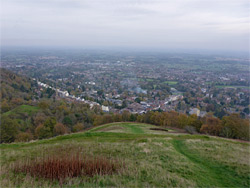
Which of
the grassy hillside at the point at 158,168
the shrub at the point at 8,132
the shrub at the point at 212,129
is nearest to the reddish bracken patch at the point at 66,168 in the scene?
the grassy hillside at the point at 158,168

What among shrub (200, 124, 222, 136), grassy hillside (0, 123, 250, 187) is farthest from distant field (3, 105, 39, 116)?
shrub (200, 124, 222, 136)

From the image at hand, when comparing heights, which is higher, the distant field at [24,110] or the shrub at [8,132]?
the shrub at [8,132]

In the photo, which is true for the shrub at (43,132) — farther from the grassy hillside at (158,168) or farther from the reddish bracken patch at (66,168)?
the reddish bracken patch at (66,168)

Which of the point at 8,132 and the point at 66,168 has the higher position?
the point at 66,168

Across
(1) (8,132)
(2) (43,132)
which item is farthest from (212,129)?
(1) (8,132)

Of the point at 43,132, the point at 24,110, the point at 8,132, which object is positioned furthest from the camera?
the point at 24,110

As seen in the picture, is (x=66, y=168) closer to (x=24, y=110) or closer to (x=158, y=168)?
(x=158, y=168)

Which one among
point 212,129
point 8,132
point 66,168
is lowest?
point 8,132

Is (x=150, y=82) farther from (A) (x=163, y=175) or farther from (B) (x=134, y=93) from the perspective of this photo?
(A) (x=163, y=175)

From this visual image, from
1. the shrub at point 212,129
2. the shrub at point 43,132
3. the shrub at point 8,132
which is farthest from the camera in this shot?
the shrub at point 43,132

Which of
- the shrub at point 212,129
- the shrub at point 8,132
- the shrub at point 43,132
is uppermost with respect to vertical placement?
the shrub at point 212,129
